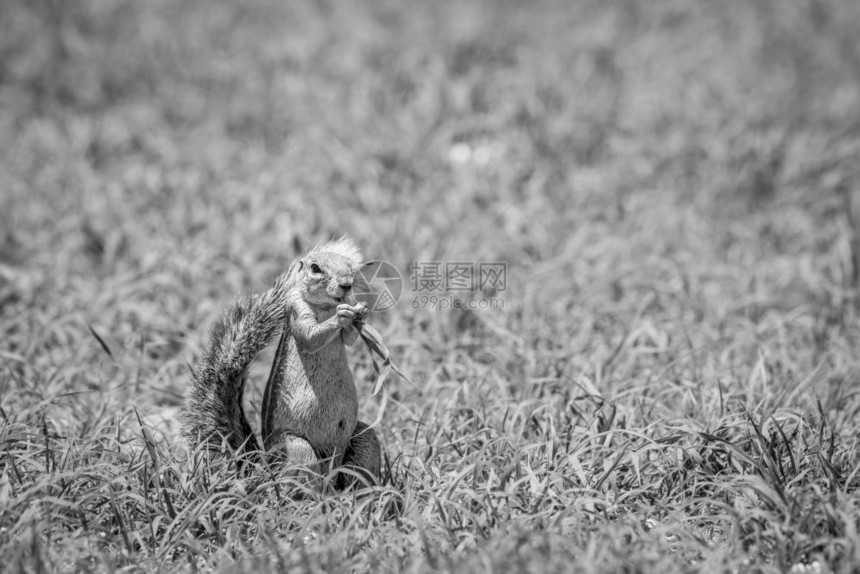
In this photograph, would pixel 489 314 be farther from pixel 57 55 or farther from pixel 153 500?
pixel 57 55

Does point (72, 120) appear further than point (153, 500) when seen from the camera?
Yes

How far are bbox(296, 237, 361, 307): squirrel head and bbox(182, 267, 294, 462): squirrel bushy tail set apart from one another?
0.36 feet

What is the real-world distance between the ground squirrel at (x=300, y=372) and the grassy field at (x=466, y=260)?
15 cm

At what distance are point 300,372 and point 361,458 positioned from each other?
1.27ft

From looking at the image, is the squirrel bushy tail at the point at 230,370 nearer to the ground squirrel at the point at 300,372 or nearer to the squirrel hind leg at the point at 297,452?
the ground squirrel at the point at 300,372

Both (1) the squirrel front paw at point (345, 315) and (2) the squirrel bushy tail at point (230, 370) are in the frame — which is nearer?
(1) the squirrel front paw at point (345, 315)

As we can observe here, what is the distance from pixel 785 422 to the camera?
11.0 ft

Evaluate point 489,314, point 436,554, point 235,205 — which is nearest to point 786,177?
point 489,314

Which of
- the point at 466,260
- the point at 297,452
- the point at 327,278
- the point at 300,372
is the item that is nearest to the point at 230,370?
the point at 300,372

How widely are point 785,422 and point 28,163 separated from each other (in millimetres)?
5563

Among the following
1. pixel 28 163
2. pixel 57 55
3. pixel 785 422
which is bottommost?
pixel 785 422

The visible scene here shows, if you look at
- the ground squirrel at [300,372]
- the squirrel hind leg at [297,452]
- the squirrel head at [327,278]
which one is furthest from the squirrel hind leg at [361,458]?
the squirrel head at [327,278]

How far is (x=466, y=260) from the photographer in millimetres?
5008

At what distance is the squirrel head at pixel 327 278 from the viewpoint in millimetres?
2829
